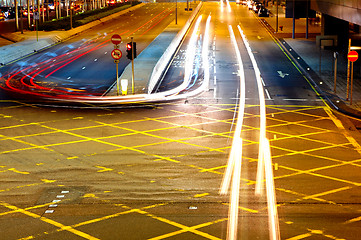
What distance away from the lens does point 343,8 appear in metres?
52.0

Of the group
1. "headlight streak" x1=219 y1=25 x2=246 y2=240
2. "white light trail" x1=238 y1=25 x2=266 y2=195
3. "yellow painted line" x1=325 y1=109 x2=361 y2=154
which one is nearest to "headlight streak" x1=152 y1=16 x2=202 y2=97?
"white light trail" x1=238 y1=25 x2=266 y2=195

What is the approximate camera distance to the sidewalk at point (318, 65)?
35719mm

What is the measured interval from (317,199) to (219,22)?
241 feet

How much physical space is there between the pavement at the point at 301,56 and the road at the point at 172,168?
67.4 inches

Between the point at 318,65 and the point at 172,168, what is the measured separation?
103 ft

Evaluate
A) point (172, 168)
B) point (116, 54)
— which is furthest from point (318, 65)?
point (172, 168)

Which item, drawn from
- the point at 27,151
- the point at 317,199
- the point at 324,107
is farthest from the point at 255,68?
the point at 317,199

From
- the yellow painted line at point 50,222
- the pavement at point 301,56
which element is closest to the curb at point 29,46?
the pavement at point 301,56

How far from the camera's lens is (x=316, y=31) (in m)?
77.4

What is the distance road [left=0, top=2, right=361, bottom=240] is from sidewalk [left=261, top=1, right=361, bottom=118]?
4.49 feet

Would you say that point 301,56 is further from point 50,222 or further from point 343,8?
point 50,222

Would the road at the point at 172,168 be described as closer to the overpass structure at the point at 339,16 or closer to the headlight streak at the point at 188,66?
the headlight streak at the point at 188,66

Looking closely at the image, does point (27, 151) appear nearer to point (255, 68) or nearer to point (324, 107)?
point (324, 107)

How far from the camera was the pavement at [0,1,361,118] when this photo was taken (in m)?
37.5
